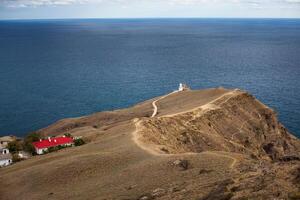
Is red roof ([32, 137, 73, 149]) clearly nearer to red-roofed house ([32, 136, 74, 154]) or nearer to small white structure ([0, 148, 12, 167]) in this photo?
red-roofed house ([32, 136, 74, 154])

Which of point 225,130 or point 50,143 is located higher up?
point 225,130

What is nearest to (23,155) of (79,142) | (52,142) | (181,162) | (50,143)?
(50,143)

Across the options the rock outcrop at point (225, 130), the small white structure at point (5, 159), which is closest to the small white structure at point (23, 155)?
the small white structure at point (5, 159)

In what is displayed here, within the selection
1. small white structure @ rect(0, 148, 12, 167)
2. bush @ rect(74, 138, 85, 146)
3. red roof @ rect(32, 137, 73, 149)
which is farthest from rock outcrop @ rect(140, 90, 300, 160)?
small white structure @ rect(0, 148, 12, 167)

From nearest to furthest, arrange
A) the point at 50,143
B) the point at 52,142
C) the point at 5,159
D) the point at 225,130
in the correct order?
the point at 5,159, the point at 225,130, the point at 50,143, the point at 52,142

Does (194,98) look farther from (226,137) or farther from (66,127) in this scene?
(66,127)

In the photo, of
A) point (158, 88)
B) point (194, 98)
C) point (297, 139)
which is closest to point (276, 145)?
point (297, 139)

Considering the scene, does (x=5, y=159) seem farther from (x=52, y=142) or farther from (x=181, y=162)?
(x=181, y=162)

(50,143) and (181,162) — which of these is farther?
(50,143)
